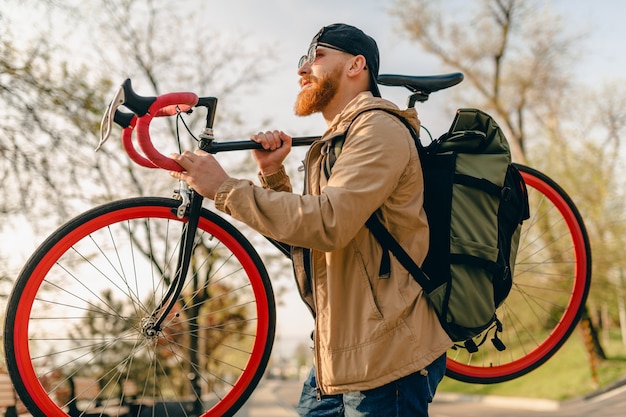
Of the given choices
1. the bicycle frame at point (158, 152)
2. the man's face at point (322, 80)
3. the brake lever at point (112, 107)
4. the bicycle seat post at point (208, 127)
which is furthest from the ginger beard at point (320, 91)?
the brake lever at point (112, 107)

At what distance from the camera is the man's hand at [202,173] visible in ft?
7.07

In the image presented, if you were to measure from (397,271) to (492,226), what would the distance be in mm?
414

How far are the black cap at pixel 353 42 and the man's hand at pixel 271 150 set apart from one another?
1.41 feet

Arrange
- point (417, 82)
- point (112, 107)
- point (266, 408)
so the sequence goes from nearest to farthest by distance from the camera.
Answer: point (112, 107) → point (417, 82) → point (266, 408)

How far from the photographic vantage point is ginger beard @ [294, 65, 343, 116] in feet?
8.27

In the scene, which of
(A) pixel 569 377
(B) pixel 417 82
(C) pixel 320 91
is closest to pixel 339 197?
(C) pixel 320 91

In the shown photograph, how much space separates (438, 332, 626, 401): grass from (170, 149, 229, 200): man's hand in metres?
18.6

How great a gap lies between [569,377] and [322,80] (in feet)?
74.5

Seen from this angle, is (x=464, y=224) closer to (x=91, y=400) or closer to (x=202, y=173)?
(x=202, y=173)

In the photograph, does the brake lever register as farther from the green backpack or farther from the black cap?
the black cap

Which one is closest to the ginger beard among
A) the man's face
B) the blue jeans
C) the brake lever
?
the man's face

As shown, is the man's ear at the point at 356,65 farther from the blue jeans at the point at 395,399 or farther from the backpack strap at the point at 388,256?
the blue jeans at the point at 395,399

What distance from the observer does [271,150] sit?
98.0 inches

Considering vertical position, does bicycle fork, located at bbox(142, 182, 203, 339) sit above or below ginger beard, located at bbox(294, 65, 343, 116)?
below
